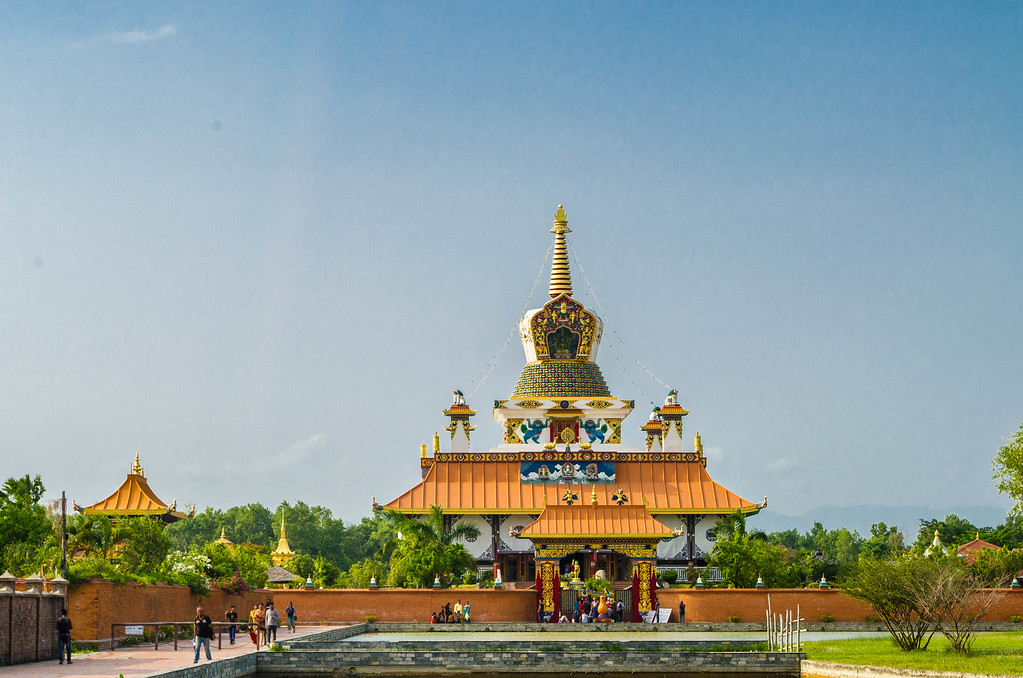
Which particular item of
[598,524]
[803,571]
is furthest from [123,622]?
[803,571]

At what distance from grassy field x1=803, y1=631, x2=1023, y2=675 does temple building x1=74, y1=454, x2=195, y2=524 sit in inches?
1165

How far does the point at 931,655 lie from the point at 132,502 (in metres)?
35.4

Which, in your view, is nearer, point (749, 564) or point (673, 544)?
point (749, 564)

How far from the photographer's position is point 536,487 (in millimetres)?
55031

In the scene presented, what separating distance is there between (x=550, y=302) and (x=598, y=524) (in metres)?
15.0

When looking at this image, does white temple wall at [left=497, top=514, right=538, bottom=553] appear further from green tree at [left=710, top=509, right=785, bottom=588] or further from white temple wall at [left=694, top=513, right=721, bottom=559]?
green tree at [left=710, top=509, right=785, bottom=588]

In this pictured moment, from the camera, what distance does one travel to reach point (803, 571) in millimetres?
48656

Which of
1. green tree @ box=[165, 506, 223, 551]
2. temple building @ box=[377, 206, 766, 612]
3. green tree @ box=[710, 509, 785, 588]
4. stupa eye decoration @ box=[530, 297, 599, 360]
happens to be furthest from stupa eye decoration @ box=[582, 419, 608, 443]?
green tree @ box=[165, 506, 223, 551]

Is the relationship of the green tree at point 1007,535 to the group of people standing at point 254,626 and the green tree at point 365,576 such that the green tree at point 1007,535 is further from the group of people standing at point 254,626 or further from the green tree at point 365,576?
the group of people standing at point 254,626

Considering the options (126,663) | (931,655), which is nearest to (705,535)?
(931,655)

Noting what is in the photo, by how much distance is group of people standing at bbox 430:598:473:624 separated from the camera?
4322 cm

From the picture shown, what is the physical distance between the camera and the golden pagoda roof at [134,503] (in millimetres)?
54188

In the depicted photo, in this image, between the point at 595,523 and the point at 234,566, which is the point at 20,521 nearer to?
the point at 234,566

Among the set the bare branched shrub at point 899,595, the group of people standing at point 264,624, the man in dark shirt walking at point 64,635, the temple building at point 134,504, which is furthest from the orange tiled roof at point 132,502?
the bare branched shrub at point 899,595
